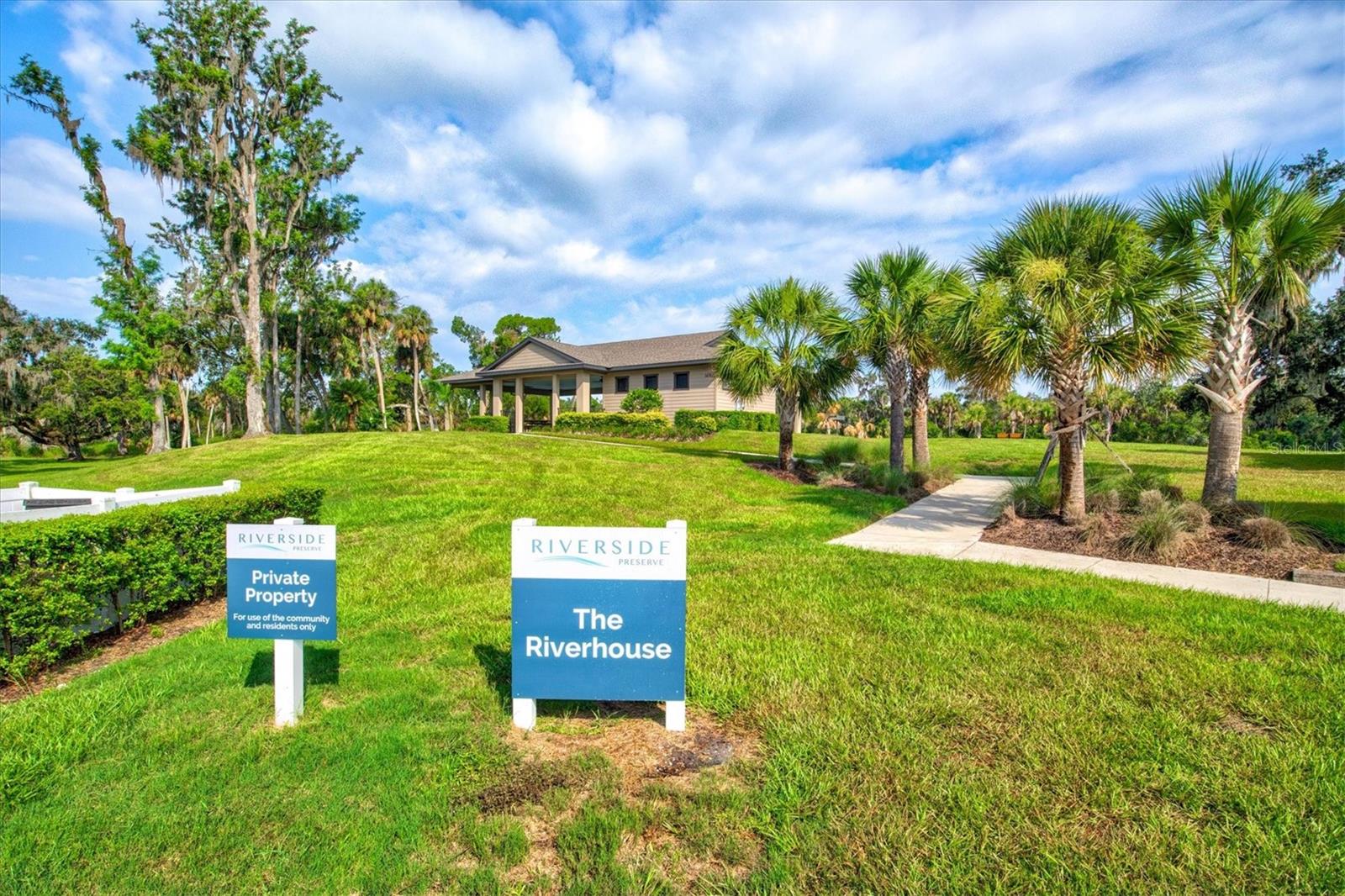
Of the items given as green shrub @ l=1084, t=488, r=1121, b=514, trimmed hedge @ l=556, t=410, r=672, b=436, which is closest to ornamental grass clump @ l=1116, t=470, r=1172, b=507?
green shrub @ l=1084, t=488, r=1121, b=514

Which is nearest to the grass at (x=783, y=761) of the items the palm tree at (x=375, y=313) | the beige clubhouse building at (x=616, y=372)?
the beige clubhouse building at (x=616, y=372)

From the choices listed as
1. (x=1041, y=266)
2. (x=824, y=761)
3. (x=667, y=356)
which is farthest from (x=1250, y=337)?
(x=667, y=356)

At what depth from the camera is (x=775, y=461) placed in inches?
713

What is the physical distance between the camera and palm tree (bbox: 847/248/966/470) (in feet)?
48.5

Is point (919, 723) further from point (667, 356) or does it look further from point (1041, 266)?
point (667, 356)

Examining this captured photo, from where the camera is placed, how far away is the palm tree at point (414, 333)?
39.0m

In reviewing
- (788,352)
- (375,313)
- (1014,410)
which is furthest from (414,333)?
(1014,410)

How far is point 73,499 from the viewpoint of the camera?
26.1 ft

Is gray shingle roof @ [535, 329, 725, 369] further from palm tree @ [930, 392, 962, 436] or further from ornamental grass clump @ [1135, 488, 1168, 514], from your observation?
palm tree @ [930, 392, 962, 436]

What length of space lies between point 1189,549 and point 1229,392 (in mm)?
2593

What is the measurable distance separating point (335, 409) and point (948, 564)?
1656 inches

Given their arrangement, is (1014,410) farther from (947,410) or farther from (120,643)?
(120,643)

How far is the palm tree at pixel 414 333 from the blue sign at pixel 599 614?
39.5 m

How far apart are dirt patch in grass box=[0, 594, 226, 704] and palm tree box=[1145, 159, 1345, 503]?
12.3 meters
